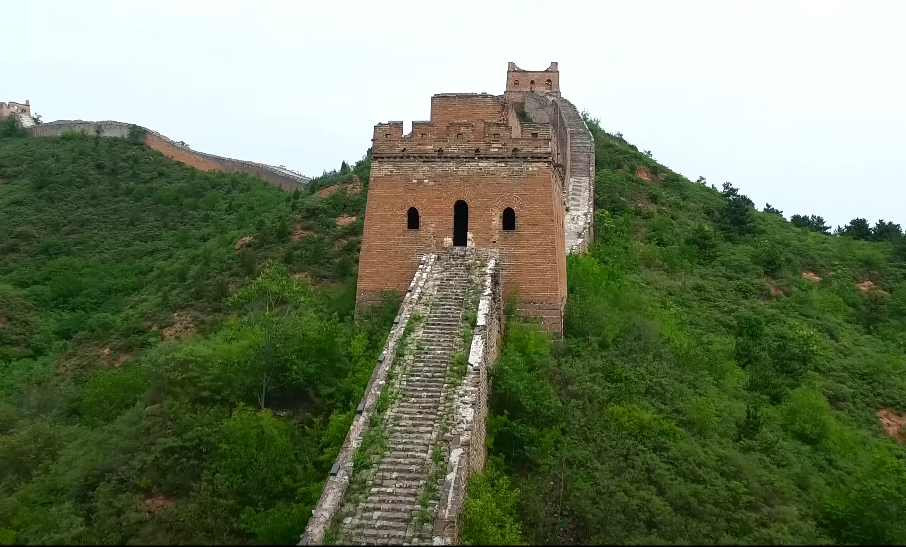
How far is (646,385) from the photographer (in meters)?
13.0

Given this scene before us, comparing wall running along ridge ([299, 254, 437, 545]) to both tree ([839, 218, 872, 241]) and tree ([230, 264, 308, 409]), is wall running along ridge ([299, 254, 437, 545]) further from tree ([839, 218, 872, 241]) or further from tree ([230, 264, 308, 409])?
tree ([839, 218, 872, 241])

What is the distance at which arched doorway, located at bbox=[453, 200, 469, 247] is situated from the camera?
50.3 feet

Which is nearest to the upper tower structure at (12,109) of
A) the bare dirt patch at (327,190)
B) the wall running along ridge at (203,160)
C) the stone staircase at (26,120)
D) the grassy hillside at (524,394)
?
the stone staircase at (26,120)

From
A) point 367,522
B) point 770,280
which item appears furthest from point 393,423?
point 770,280

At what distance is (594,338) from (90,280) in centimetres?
1922

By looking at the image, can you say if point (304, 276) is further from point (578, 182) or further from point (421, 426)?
point (578, 182)

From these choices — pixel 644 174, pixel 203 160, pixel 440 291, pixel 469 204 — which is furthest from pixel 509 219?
pixel 203 160

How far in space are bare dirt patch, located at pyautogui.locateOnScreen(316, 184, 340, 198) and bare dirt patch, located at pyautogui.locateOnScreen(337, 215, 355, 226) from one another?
328 centimetres

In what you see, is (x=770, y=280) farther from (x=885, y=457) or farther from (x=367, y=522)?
(x=367, y=522)

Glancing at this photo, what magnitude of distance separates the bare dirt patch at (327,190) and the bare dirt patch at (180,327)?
33.3 ft

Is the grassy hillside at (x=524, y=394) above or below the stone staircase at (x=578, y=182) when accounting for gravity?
below

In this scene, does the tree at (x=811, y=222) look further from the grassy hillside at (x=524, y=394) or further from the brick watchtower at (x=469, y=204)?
the brick watchtower at (x=469, y=204)

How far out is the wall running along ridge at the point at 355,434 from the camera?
350 inches

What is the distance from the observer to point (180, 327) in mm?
19938
